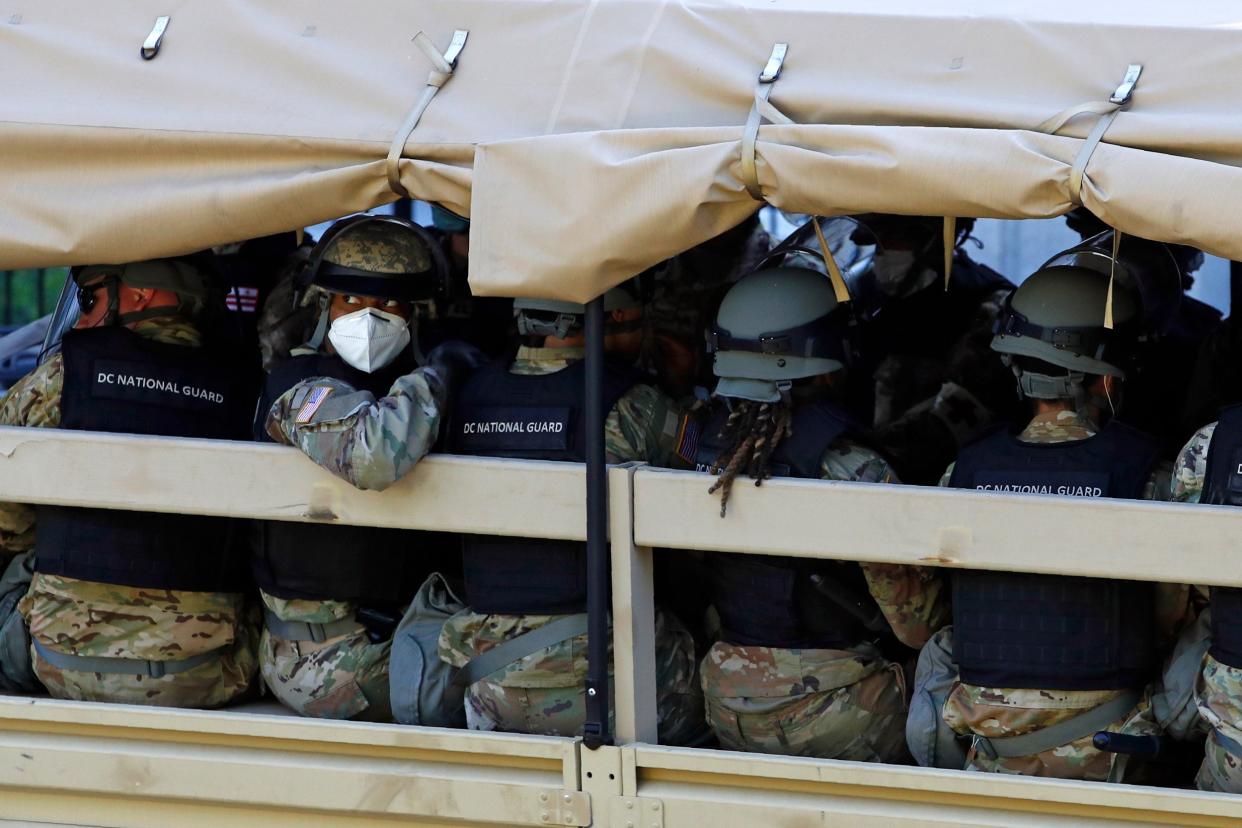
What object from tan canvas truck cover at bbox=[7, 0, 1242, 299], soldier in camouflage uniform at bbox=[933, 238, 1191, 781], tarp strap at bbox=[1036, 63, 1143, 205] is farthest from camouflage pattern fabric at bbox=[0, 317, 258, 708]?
tarp strap at bbox=[1036, 63, 1143, 205]

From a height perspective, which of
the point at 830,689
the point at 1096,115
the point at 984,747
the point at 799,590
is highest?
the point at 1096,115

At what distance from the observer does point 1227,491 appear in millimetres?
3012

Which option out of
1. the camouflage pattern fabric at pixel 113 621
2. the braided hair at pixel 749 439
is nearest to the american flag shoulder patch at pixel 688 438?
the braided hair at pixel 749 439

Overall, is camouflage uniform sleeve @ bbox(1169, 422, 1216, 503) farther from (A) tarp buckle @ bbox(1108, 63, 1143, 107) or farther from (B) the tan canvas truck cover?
(A) tarp buckle @ bbox(1108, 63, 1143, 107)

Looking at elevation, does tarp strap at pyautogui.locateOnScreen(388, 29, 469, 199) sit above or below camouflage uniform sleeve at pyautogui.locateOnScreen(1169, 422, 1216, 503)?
above

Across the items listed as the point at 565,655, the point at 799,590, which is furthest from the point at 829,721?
the point at 565,655

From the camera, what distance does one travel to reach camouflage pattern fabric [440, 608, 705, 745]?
11.9 ft

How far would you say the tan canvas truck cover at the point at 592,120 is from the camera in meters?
2.87

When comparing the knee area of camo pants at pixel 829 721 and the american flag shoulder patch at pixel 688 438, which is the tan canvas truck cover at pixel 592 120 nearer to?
the american flag shoulder patch at pixel 688 438

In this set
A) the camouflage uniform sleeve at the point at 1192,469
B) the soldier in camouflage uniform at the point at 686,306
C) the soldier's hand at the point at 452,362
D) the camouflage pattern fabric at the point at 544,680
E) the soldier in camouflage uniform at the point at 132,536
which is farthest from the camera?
the soldier in camouflage uniform at the point at 686,306

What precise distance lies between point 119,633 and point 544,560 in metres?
1.13

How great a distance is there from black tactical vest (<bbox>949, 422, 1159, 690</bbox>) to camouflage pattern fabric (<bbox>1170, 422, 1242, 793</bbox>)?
0.39ft

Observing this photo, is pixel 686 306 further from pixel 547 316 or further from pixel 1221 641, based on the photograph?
pixel 1221 641

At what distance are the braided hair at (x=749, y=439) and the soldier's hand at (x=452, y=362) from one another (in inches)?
27.4
